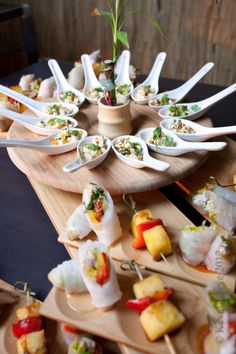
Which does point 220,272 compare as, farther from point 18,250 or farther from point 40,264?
point 18,250

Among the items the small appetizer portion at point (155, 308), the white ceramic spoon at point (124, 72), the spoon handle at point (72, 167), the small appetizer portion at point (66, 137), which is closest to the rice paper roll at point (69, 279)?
the small appetizer portion at point (155, 308)

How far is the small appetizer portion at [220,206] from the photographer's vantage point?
4.57ft

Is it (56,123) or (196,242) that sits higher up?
(56,123)

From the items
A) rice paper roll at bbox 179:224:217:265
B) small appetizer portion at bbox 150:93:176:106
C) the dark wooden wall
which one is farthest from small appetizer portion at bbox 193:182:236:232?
the dark wooden wall

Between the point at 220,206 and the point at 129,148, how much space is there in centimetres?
49

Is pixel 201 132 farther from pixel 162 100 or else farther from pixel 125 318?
pixel 125 318

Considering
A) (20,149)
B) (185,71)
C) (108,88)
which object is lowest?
(185,71)

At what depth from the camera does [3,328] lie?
1.29 meters

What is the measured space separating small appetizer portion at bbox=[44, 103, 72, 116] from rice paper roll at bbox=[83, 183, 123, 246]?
2.35 feet

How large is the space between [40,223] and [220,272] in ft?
2.61

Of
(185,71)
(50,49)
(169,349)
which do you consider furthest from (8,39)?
(169,349)

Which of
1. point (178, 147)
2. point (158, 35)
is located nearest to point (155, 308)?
point (178, 147)

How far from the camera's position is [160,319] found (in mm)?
1075

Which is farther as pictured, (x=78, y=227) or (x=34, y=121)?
(x=34, y=121)
